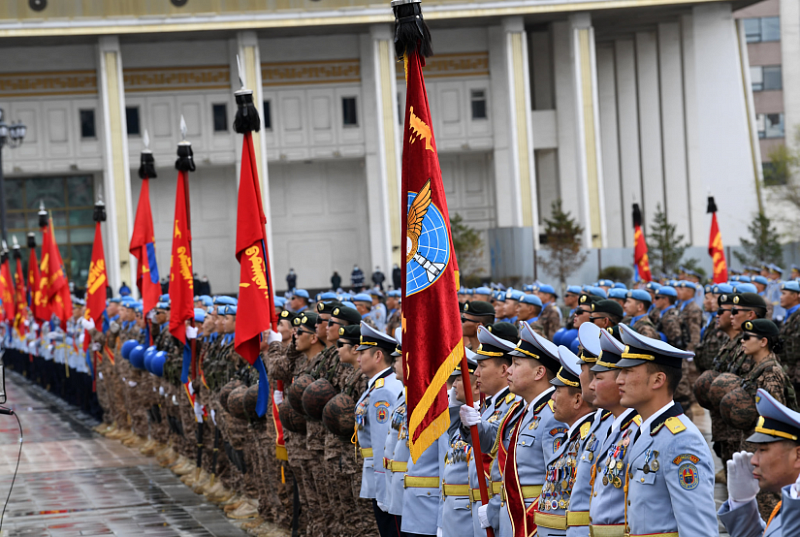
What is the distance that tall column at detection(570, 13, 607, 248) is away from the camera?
4112 centimetres

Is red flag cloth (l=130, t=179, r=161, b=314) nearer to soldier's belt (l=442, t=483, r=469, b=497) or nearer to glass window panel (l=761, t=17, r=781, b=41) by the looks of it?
soldier's belt (l=442, t=483, r=469, b=497)

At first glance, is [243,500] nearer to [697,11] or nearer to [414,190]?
[414,190]

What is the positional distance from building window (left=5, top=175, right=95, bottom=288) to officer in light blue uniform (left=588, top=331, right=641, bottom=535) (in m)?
41.6

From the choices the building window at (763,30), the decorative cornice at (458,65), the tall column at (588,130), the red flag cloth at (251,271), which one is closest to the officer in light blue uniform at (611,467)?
the red flag cloth at (251,271)

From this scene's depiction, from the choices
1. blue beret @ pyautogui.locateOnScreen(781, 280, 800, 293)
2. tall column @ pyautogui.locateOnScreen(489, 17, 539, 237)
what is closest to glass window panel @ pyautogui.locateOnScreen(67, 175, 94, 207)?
tall column @ pyautogui.locateOnScreen(489, 17, 539, 237)

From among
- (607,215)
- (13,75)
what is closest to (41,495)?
(13,75)

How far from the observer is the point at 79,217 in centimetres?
4422

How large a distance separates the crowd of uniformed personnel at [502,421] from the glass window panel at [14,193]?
3095cm

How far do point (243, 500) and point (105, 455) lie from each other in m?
4.79

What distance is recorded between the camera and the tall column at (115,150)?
4003 cm

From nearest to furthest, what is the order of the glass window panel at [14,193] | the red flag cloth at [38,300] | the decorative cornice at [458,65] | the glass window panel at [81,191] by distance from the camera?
the red flag cloth at [38,300]
the glass window panel at [14,193]
the glass window panel at [81,191]
the decorative cornice at [458,65]

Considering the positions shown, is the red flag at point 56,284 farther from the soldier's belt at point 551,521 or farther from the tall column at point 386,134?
the tall column at point 386,134

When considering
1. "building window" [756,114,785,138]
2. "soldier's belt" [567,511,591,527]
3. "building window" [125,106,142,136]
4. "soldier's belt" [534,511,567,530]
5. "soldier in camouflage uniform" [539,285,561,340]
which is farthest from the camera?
"building window" [756,114,785,138]

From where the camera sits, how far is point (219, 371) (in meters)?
10.7
